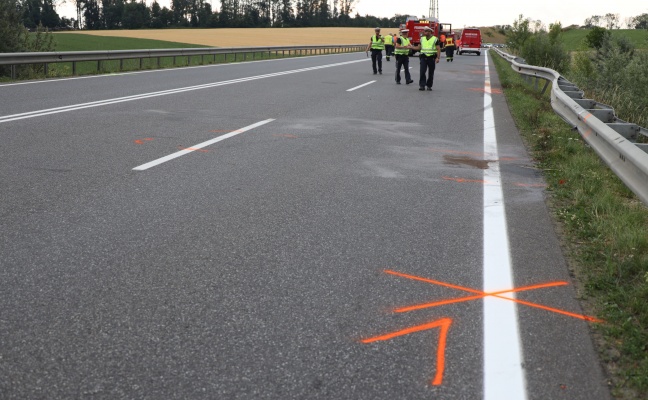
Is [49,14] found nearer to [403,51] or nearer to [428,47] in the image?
[403,51]

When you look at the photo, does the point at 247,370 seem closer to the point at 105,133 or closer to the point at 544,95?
the point at 105,133

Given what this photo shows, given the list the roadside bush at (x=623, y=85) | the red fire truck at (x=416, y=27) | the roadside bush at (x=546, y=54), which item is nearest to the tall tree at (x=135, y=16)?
the red fire truck at (x=416, y=27)

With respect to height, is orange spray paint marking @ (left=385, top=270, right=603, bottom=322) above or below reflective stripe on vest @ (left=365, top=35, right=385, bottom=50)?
below

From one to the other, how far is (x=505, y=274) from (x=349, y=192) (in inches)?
92.6

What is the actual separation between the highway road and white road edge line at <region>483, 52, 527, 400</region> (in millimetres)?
12

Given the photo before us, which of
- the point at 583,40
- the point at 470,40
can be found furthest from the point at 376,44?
the point at 583,40

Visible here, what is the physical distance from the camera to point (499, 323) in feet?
11.6

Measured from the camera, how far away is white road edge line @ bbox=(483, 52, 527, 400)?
9.61 ft

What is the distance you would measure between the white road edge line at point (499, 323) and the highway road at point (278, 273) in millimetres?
12

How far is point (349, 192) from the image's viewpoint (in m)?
6.41

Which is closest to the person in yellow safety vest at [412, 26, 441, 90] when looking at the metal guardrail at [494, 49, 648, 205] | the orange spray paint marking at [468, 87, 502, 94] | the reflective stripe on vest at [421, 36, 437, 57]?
the reflective stripe on vest at [421, 36, 437, 57]

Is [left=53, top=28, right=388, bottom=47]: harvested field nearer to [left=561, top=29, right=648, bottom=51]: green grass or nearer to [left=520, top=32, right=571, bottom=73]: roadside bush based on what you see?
[left=561, top=29, right=648, bottom=51]: green grass

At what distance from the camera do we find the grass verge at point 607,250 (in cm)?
318

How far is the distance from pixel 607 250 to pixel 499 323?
61.6 inches
